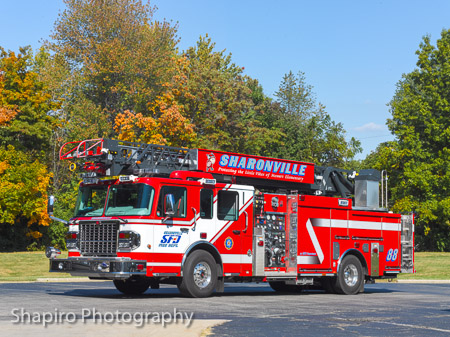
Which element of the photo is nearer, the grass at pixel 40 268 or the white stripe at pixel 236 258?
the white stripe at pixel 236 258

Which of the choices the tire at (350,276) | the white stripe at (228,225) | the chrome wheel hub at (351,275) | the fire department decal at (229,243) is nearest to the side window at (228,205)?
A: the white stripe at (228,225)

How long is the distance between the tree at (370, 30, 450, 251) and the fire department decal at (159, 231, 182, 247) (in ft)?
130

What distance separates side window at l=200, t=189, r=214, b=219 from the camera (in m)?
17.3

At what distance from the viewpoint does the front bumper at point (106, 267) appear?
15773mm

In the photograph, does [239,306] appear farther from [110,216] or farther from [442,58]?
[442,58]

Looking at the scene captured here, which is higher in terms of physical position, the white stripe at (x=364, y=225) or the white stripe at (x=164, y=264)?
the white stripe at (x=364, y=225)

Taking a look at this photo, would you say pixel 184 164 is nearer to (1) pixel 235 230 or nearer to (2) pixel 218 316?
(1) pixel 235 230

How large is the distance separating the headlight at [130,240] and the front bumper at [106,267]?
328 millimetres

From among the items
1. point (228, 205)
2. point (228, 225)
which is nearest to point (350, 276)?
point (228, 225)

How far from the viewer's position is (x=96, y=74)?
56375mm

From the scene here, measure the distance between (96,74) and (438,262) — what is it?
30513 mm

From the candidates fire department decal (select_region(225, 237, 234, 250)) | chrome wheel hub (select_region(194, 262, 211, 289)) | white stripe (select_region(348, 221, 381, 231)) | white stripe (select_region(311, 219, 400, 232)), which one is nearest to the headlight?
chrome wheel hub (select_region(194, 262, 211, 289))

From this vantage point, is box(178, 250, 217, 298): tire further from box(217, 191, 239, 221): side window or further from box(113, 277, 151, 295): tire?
box(113, 277, 151, 295): tire

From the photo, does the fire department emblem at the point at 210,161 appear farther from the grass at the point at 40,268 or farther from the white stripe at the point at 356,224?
the grass at the point at 40,268
